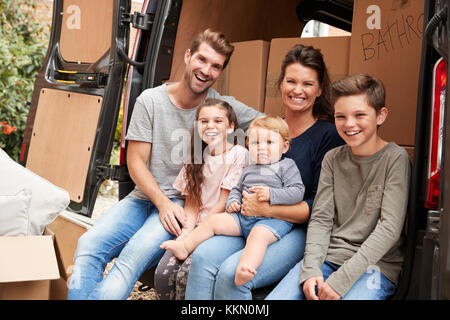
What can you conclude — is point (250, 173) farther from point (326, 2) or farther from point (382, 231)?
point (326, 2)

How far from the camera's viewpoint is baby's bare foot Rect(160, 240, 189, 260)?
2.11 metres

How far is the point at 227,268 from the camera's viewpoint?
6.29 feet

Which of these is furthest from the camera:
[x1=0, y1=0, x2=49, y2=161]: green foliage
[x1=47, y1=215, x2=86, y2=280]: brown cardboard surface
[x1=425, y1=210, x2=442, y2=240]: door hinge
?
[x1=0, y1=0, x2=49, y2=161]: green foliage

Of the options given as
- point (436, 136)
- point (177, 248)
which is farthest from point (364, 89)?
point (177, 248)

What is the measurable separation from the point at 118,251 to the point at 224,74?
1.30 metres

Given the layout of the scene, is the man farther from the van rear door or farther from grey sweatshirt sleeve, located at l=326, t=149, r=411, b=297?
grey sweatshirt sleeve, located at l=326, t=149, r=411, b=297

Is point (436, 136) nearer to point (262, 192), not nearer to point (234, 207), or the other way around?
point (262, 192)

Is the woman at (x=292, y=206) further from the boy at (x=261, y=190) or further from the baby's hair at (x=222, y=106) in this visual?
the baby's hair at (x=222, y=106)

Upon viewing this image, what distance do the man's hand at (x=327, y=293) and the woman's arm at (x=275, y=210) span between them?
1.30ft

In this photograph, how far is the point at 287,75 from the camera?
2.36 metres

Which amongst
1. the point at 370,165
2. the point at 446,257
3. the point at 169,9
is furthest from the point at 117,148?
the point at 446,257

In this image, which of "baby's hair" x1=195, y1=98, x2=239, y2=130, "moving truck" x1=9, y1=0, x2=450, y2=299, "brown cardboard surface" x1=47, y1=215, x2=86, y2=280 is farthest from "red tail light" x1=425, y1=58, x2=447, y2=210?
"brown cardboard surface" x1=47, y1=215, x2=86, y2=280

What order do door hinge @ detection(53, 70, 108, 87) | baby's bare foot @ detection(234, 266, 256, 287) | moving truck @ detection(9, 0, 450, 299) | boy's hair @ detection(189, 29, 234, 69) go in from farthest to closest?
door hinge @ detection(53, 70, 108, 87) < boy's hair @ detection(189, 29, 234, 69) < baby's bare foot @ detection(234, 266, 256, 287) < moving truck @ detection(9, 0, 450, 299)
